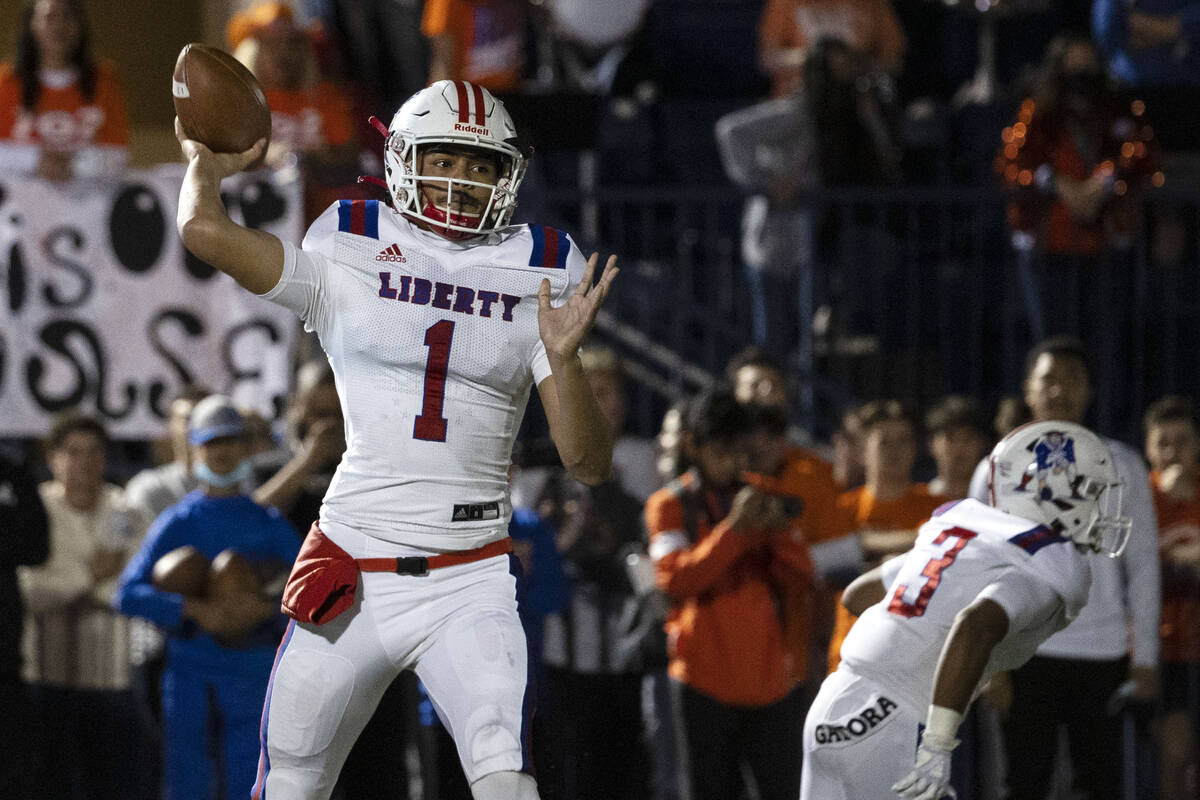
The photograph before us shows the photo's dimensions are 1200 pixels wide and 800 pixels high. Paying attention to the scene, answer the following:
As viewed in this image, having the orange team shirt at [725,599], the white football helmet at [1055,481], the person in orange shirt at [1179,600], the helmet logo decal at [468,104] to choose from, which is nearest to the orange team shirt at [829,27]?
the person in orange shirt at [1179,600]

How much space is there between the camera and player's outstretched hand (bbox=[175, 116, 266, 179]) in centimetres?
438

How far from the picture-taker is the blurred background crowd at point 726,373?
6.52 m

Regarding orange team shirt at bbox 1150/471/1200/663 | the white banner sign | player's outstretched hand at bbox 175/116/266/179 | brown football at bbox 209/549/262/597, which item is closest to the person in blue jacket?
brown football at bbox 209/549/262/597

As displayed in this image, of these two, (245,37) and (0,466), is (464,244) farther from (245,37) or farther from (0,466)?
(245,37)

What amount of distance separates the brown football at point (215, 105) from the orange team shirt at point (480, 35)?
485 centimetres

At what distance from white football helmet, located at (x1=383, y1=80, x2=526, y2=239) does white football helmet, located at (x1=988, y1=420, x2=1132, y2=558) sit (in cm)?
152

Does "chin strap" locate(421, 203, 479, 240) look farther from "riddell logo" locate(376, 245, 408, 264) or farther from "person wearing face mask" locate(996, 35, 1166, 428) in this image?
"person wearing face mask" locate(996, 35, 1166, 428)

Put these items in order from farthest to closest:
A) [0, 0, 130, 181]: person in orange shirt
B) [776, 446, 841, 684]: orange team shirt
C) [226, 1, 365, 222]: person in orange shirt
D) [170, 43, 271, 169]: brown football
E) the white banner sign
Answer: [226, 1, 365, 222]: person in orange shirt → [0, 0, 130, 181]: person in orange shirt → the white banner sign → [776, 446, 841, 684]: orange team shirt → [170, 43, 271, 169]: brown football

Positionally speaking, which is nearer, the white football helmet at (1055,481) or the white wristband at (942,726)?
the white wristband at (942,726)

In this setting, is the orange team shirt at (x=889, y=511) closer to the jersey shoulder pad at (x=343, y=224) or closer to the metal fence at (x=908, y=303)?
the metal fence at (x=908, y=303)

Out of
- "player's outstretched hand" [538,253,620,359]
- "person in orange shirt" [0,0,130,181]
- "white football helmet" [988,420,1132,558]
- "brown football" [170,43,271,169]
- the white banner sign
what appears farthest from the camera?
"person in orange shirt" [0,0,130,181]

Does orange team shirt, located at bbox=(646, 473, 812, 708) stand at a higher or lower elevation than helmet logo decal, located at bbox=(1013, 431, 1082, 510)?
lower

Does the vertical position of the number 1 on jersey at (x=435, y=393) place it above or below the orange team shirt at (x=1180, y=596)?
above

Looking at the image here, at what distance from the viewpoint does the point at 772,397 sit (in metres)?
7.26
